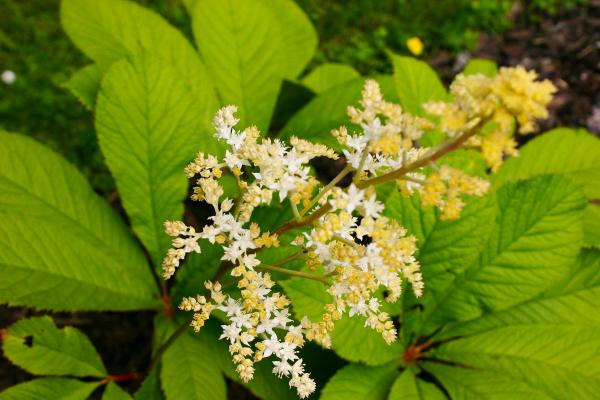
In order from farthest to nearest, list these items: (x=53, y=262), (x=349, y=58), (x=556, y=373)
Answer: (x=349, y=58)
(x=556, y=373)
(x=53, y=262)

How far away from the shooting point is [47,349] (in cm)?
179

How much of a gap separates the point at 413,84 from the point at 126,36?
3.85 feet

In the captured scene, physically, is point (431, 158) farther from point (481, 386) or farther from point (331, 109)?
point (331, 109)

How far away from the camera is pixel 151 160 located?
2000mm

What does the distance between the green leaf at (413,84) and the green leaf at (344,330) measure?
84cm

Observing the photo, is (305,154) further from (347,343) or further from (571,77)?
(571,77)

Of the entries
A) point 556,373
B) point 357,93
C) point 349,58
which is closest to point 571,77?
point 349,58

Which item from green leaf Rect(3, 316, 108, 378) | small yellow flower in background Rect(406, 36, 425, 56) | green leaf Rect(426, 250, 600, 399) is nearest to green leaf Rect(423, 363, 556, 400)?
green leaf Rect(426, 250, 600, 399)

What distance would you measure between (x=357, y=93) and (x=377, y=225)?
1266mm

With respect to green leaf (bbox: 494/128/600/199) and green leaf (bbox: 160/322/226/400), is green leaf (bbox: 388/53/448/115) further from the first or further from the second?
green leaf (bbox: 160/322/226/400)

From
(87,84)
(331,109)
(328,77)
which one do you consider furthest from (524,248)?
(87,84)

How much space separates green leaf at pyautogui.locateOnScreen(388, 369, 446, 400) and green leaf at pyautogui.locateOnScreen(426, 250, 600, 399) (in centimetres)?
7

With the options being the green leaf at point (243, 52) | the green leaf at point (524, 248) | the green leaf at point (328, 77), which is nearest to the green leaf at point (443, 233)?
the green leaf at point (524, 248)

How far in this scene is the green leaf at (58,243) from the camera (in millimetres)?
1679
